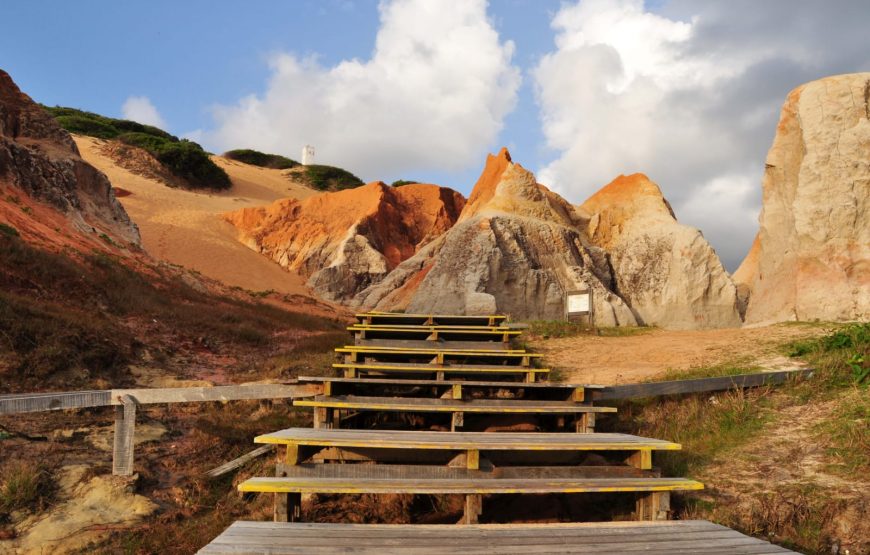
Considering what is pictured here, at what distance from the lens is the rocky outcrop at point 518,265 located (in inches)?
798

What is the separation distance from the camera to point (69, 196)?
24625 mm

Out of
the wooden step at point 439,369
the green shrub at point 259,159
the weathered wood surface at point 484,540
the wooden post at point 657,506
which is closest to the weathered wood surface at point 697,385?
the wooden step at point 439,369

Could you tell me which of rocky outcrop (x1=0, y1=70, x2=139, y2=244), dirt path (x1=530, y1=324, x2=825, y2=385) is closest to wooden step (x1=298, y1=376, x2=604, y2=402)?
dirt path (x1=530, y1=324, x2=825, y2=385)

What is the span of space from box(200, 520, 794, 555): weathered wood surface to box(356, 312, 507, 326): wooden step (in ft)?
24.1

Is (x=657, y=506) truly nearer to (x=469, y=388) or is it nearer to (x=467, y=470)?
(x=467, y=470)

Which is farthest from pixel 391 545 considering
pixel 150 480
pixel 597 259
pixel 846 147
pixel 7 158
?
pixel 7 158

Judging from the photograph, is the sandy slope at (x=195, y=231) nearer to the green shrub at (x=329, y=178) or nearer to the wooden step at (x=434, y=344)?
the green shrub at (x=329, y=178)

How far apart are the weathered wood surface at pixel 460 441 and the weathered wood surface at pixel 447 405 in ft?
1.96

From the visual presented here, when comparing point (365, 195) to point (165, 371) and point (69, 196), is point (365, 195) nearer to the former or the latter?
point (69, 196)

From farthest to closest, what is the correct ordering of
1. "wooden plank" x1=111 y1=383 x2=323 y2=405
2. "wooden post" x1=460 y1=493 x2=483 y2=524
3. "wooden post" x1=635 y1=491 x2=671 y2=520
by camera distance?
"wooden plank" x1=111 y1=383 x2=323 y2=405, "wooden post" x1=635 y1=491 x2=671 y2=520, "wooden post" x1=460 y1=493 x2=483 y2=524

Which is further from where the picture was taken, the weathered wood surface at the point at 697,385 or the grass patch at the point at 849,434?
the weathered wood surface at the point at 697,385

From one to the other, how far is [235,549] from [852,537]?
4.13 meters

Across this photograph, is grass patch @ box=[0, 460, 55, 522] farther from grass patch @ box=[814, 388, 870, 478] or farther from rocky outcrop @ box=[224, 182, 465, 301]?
rocky outcrop @ box=[224, 182, 465, 301]

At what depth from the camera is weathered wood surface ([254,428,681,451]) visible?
420 cm
